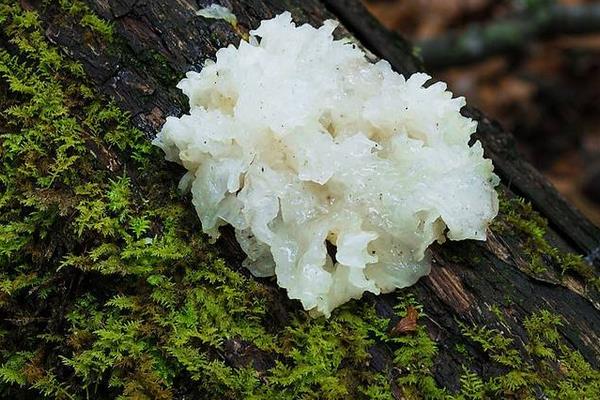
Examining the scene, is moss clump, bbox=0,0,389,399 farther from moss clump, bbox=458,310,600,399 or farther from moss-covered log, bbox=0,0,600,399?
moss clump, bbox=458,310,600,399

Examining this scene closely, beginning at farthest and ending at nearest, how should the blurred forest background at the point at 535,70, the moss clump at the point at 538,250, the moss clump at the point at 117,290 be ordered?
the blurred forest background at the point at 535,70 → the moss clump at the point at 538,250 → the moss clump at the point at 117,290

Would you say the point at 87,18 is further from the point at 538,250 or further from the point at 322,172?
the point at 538,250

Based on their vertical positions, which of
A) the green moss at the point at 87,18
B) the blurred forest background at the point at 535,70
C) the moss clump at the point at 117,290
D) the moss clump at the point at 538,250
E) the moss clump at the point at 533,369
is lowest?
the blurred forest background at the point at 535,70

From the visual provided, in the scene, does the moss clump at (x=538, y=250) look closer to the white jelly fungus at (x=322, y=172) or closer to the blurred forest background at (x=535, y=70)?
the white jelly fungus at (x=322, y=172)

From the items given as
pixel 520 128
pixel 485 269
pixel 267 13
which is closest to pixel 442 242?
pixel 485 269

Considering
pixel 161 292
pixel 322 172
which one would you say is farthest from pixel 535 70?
pixel 161 292

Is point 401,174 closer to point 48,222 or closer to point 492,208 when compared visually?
point 492,208

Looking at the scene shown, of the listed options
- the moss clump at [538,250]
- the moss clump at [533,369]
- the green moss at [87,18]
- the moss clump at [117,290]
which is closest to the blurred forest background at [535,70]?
the moss clump at [538,250]
